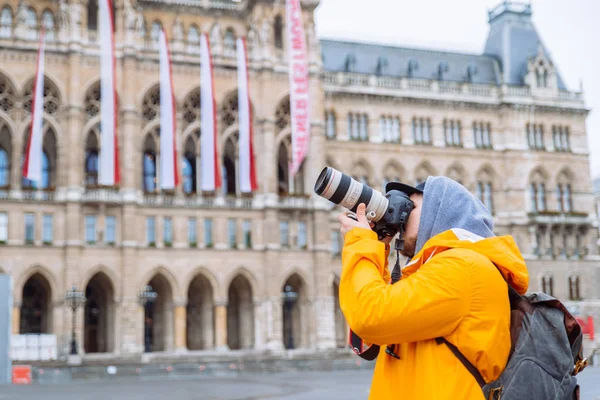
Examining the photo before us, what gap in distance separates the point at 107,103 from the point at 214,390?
18764mm

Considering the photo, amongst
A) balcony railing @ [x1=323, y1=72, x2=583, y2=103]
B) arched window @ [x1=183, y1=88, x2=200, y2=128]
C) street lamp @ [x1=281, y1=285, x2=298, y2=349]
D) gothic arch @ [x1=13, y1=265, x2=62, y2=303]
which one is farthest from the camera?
balcony railing @ [x1=323, y1=72, x2=583, y2=103]

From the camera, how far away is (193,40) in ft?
136

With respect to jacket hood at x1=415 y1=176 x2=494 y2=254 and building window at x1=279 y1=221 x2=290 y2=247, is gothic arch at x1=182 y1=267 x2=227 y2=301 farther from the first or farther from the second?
jacket hood at x1=415 y1=176 x2=494 y2=254

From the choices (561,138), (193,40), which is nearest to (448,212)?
(193,40)

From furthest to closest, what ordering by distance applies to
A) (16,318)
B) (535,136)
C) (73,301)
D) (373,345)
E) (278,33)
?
(535,136) < (278,33) < (16,318) < (73,301) < (373,345)

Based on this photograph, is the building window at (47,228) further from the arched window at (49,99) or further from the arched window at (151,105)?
the arched window at (151,105)

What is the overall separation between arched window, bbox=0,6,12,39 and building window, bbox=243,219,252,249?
1414 cm

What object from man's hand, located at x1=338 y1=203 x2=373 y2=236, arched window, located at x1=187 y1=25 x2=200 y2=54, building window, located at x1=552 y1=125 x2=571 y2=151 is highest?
arched window, located at x1=187 y1=25 x2=200 y2=54

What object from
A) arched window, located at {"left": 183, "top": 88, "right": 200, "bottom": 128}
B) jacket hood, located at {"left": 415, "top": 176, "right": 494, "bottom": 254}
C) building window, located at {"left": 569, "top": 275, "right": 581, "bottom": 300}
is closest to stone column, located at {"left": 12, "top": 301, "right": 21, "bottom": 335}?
arched window, located at {"left": 183, "top": 88, "right": 200, "bottom": 128}

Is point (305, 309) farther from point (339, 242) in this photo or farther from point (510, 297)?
point (510, 297)

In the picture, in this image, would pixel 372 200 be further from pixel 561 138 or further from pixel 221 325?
pixel 561 138

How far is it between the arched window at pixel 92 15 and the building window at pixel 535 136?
26017mm

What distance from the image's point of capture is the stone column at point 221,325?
38812 millimetres

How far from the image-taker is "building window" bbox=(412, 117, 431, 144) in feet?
157
